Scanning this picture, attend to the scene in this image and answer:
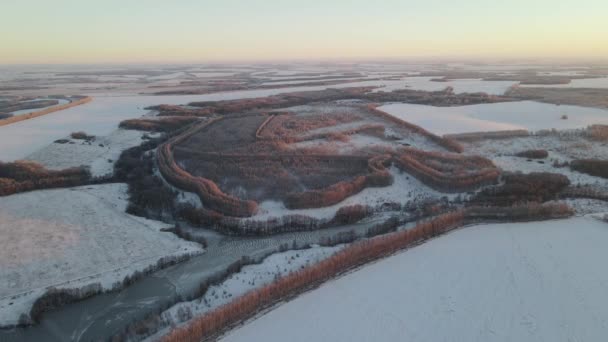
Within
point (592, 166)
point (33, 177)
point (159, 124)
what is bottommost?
point (33, 177)

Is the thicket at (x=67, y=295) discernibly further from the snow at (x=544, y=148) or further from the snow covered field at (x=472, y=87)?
the snow covered field at (x=472, y=87)

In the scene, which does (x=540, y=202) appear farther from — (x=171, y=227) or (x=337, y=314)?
(x=171, y=227)

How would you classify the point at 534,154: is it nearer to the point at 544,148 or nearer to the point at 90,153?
the point at 544,148

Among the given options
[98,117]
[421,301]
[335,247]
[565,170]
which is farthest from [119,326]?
[98,117]

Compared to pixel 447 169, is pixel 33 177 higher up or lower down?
lower down

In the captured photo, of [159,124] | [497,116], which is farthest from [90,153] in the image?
[497,116]

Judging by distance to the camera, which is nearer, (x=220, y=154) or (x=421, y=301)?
(x=421, y=301)
